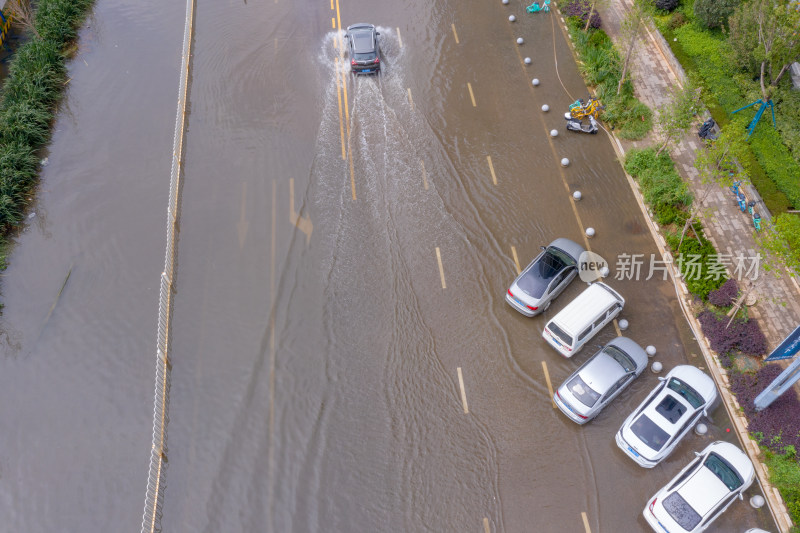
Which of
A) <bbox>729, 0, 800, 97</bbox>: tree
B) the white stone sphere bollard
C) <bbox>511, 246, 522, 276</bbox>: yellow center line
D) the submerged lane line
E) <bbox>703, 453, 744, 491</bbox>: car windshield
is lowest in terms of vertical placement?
the white stone sphere bollard

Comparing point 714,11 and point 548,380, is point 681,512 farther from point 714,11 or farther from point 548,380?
point 714,11

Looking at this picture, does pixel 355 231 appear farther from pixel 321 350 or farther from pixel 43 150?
pixel 43 150

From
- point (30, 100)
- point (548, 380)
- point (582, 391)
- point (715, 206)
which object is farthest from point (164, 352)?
point (715, 206)

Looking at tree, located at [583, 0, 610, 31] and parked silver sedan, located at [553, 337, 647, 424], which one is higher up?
tree, located at [583, 0, 610, 31]

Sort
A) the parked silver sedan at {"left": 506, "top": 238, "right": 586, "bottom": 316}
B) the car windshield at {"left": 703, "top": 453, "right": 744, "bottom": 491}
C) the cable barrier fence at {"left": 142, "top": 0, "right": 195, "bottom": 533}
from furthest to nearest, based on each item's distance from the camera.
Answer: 1. the parked silver sedan at {"left": 506, "top": 238, "right": 586, "bottom": 316}
2. the cable barrier fence at {"left": 142, "top": 0, "right": 195, "bottom": 533}
3. the car windshield at {"left": 703, "top": 453, "right": 744, "bottom": 491}

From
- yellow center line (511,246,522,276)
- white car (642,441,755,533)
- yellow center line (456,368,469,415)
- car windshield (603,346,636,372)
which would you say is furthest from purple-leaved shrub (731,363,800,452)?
yellow center line (456,368,469,415)

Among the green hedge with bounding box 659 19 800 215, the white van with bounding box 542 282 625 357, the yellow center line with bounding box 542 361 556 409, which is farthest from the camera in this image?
the green hedge with bounding box 659 19 800 215

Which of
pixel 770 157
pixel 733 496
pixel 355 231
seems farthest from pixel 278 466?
pixel 770 157

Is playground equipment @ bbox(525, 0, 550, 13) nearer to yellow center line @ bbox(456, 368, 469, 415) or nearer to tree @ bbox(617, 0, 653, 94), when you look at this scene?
tree @ bbox(617, 0, 653, 94)
